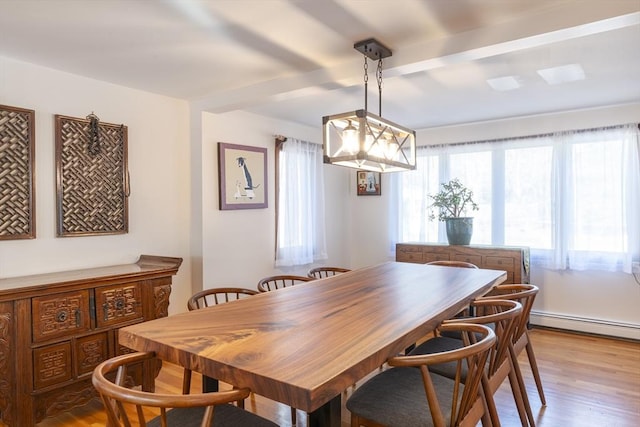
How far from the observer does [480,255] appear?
158 inches

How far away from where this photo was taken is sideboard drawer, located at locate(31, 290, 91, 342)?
7.20 ft

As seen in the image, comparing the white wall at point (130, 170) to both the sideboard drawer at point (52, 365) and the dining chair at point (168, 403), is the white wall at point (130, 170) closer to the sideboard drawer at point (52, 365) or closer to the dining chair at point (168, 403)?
the sideboard drawer at point (52, 365)

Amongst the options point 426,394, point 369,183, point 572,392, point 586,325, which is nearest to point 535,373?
point 572,392

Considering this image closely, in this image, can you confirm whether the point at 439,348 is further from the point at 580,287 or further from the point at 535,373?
the point at 580,287

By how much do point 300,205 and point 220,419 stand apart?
10.4 ft

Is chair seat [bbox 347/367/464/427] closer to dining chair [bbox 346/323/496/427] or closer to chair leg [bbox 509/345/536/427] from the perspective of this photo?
dining chair [bbox 346/323/496/427]

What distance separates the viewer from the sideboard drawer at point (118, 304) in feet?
8.06

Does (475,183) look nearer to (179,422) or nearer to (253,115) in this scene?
(253,115)

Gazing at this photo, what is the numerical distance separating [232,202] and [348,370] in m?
2.77

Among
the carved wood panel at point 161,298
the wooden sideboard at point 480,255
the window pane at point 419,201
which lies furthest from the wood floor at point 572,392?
the window pane at point 419,201

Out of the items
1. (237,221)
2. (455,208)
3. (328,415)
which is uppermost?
(455,208)

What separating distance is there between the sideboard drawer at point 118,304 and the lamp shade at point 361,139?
1583mm

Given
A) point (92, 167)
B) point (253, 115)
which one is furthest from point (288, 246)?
point (92, 167)

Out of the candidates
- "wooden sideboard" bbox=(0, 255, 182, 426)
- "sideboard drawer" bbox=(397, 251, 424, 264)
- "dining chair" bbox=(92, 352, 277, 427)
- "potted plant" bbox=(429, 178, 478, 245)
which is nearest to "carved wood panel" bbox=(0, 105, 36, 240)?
"wooden sideboard" bbox=(0, 255, 182, 426)
